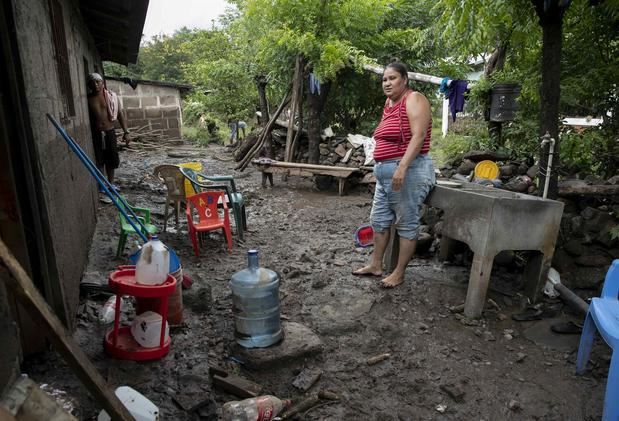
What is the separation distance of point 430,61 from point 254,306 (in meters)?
10.9

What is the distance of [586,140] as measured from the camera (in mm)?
5137

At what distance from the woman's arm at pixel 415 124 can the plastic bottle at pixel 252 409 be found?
225 centimetres

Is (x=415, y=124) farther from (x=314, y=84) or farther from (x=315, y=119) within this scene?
(x=315, y=119)

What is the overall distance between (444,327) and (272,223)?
4.04 m

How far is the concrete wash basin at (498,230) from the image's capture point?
3.54 meters

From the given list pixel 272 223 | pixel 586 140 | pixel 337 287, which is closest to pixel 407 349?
pixel 337 287

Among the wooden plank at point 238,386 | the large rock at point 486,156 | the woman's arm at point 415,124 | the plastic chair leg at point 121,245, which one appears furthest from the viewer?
the large rock at point 486,156

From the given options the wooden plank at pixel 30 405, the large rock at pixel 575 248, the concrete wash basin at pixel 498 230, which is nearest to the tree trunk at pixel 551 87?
the large rock at pixel 575 248

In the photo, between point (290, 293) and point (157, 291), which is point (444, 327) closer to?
point (290, 293)

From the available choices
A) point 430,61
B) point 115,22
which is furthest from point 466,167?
point 430,61

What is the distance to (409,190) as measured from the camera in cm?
405

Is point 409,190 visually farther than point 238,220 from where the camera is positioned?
No

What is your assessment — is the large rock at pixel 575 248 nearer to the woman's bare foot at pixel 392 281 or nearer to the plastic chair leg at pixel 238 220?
the woman's bare foot at pixel 392 281

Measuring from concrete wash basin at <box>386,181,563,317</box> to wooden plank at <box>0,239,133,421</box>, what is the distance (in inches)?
116
